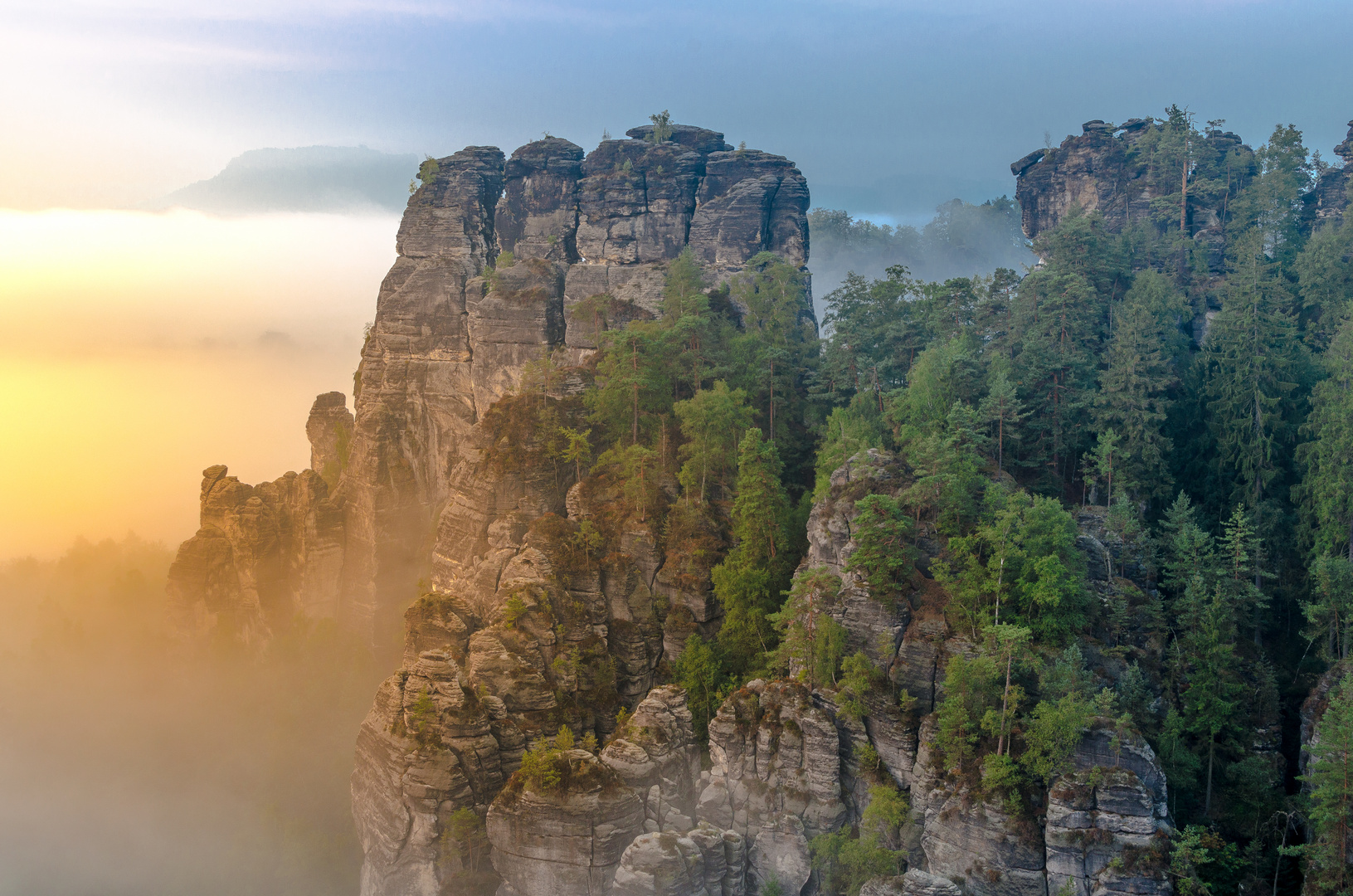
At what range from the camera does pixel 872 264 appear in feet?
368

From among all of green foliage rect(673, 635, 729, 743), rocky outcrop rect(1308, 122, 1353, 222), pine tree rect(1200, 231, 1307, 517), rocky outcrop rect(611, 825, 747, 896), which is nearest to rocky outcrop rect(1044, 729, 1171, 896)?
rocky outcrop rect(611, 825, 747, 896)

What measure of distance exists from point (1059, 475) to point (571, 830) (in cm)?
2620

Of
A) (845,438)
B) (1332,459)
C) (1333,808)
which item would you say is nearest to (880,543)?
(845,438)

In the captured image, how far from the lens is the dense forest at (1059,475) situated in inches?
1302

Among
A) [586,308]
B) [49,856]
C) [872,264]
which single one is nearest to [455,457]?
[586,308]

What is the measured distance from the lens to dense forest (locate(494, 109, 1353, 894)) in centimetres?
3306

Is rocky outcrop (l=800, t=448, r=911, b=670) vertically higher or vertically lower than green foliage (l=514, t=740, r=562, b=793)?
higher

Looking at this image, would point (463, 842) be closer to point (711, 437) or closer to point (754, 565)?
point (754, 565)

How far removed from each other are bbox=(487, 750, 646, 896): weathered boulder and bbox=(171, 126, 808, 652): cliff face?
24.7 meters

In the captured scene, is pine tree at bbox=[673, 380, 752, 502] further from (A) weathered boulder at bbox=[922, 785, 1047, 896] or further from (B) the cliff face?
(A) weathered boulder at bbox=[922, 785, 1047, 896]

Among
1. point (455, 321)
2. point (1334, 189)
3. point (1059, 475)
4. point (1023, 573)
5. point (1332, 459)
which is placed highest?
point (1334, 189)

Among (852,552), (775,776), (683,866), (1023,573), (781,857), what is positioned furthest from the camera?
(852,552)

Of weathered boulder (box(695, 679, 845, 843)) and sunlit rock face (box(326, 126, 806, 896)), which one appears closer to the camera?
weathered boulder (box(695, 679, 845, 843))

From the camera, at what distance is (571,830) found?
36.0m
